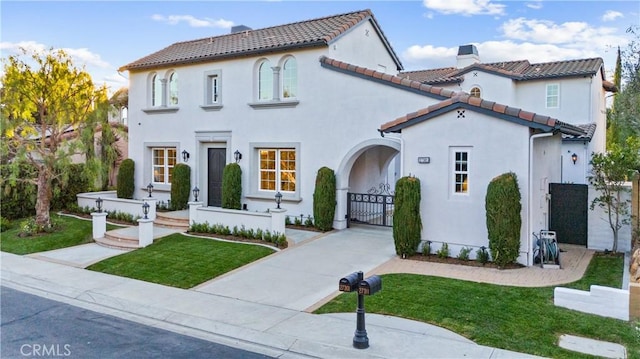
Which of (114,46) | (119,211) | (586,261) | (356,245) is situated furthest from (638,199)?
(114,46)

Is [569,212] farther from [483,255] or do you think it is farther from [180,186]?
[180,186]

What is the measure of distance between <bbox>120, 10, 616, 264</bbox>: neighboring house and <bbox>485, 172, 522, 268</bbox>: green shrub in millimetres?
351

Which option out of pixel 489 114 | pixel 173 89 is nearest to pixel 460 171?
pixel 489 114

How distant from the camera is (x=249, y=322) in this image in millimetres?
7535

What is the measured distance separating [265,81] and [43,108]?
7527mm

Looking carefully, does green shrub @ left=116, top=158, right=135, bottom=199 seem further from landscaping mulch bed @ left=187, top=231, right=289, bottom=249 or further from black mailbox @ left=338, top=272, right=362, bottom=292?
black mailbox @ left=338, top=272, right=362, bottom=292

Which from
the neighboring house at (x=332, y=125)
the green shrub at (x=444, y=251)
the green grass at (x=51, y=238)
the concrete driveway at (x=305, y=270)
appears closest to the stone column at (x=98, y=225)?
the green grass at (x=51, y=238)

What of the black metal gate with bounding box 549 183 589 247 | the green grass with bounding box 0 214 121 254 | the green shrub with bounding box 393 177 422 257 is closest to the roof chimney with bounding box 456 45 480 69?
the black metal gate with bounding box 549 183 589 247

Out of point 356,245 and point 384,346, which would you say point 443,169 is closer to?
point 356,245

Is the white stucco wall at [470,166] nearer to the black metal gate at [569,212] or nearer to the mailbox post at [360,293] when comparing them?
the black metal gate at [569,212]

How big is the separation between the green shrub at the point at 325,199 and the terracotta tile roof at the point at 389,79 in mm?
3200

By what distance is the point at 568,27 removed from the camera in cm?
1716

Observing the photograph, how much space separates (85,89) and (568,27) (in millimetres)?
17697

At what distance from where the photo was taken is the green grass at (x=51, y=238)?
1359 cm
